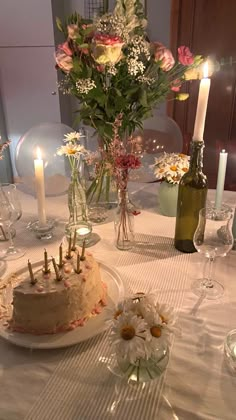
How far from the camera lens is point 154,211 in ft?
4.21

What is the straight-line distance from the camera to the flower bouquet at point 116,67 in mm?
937

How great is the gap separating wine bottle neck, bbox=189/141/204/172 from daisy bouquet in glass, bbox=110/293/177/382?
0.46 m

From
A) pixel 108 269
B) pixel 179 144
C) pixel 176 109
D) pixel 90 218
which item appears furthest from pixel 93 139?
pixel 176 109

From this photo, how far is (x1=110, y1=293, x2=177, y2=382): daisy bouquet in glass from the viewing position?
1.85 ft

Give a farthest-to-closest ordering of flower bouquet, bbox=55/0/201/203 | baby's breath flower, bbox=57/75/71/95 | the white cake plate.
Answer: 1. baby's breath flower, bbox=57/75/71/95
2. flower bouquet, bbox=55/0/201/203
3. the white cake plate

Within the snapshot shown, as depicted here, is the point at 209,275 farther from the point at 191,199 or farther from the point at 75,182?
the point at 75,182

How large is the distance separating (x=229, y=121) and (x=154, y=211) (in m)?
1.61

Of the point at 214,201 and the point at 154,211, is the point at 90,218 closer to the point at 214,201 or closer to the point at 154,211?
the point at 154,211

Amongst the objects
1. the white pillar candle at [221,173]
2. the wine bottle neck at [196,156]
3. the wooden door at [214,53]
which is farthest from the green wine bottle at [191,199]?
the wooden door at [214,53]

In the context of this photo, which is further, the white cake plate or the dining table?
the white cake plate

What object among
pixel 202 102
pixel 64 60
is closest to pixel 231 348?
pixel 202 102

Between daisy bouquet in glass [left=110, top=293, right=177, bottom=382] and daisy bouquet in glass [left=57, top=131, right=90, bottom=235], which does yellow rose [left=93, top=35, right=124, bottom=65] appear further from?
daisy bouquet in glass [left=110, top=293, right=177, bottom=382]

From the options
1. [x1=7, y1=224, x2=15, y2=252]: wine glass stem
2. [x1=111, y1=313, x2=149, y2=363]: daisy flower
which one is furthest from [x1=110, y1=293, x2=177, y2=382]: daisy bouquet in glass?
[x1=7, y1=224, x2=15, y2=252]: wine glass stem

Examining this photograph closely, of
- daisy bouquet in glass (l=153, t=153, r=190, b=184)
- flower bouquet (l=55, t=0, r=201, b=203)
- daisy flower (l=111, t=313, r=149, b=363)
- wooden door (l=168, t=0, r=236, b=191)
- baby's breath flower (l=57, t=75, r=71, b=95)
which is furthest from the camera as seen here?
wooden door (l=168, t=0, r=236, b=191)
